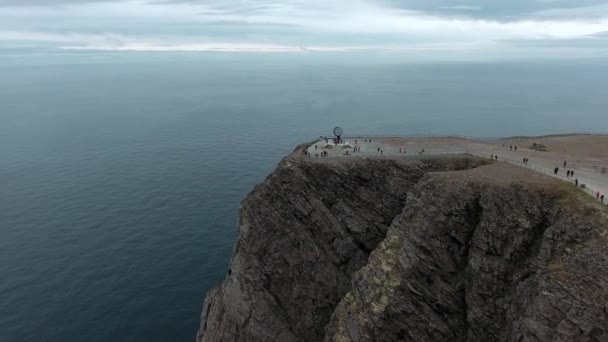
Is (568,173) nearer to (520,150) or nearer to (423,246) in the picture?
(520,150)

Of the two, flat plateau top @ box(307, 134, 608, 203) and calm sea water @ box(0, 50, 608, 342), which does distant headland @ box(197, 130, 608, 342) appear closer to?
flat plateau top @ box(307, 134, 608, 203)

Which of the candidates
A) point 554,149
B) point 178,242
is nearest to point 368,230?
point 554,149

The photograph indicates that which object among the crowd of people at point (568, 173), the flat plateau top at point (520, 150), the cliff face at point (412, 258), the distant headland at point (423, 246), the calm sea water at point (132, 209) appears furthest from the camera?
the calm sea water at point (132, 209)

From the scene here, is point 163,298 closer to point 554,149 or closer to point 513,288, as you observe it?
point 513,288

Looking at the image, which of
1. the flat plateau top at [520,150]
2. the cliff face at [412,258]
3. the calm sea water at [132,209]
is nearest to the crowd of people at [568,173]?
the flat plateau top at [520,150]

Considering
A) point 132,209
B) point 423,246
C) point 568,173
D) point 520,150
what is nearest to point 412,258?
point 423,246

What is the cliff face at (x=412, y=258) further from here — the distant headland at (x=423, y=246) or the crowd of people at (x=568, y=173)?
the crowd of people at (x=568, y=173)
